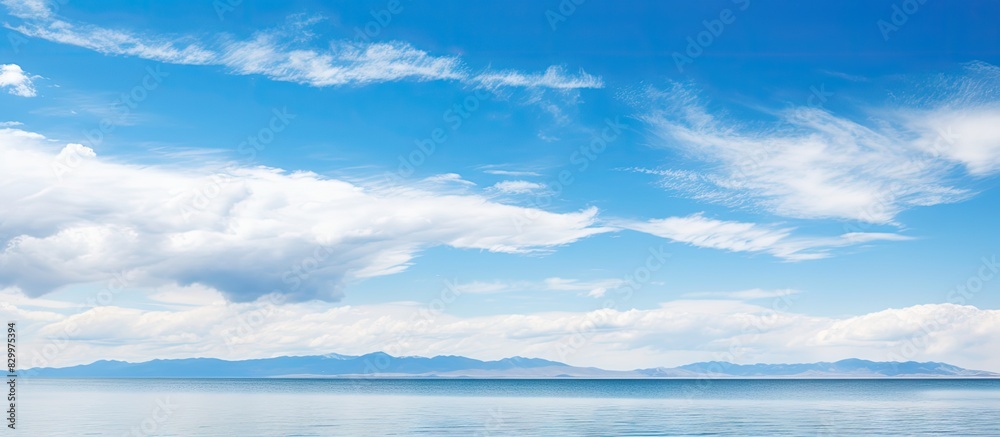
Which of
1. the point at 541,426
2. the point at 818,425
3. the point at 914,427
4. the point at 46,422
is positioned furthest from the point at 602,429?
the point at 46,422

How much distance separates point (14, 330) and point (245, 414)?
166 feet

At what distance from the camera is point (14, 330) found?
3569 centimetres

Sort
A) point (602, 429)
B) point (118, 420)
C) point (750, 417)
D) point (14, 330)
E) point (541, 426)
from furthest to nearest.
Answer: point (750, 417), point (118, 420), point (541, 426), point (602, 429), point (14, 330)

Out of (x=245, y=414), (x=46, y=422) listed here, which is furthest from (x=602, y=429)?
(x=46, y=422)

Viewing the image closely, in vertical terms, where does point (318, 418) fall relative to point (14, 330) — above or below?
below

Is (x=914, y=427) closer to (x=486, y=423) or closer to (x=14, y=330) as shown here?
(x=486, y=423)

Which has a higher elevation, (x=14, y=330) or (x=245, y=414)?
(x=14, y=330)

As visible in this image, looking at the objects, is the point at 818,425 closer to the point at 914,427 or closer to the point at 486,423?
the point at 914,427

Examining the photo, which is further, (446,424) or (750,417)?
(750,417)

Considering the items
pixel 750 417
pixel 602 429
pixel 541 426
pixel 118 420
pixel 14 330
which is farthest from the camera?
pixel 750 417

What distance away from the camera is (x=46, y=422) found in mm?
68562

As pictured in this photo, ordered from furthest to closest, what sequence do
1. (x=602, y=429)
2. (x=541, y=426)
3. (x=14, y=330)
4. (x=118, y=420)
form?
(x=118, y=420), (x=541, y=426), (x=602, y=429), (x=14, y=330)

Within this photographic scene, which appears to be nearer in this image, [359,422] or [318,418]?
[359,422]

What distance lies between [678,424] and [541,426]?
12.1m
